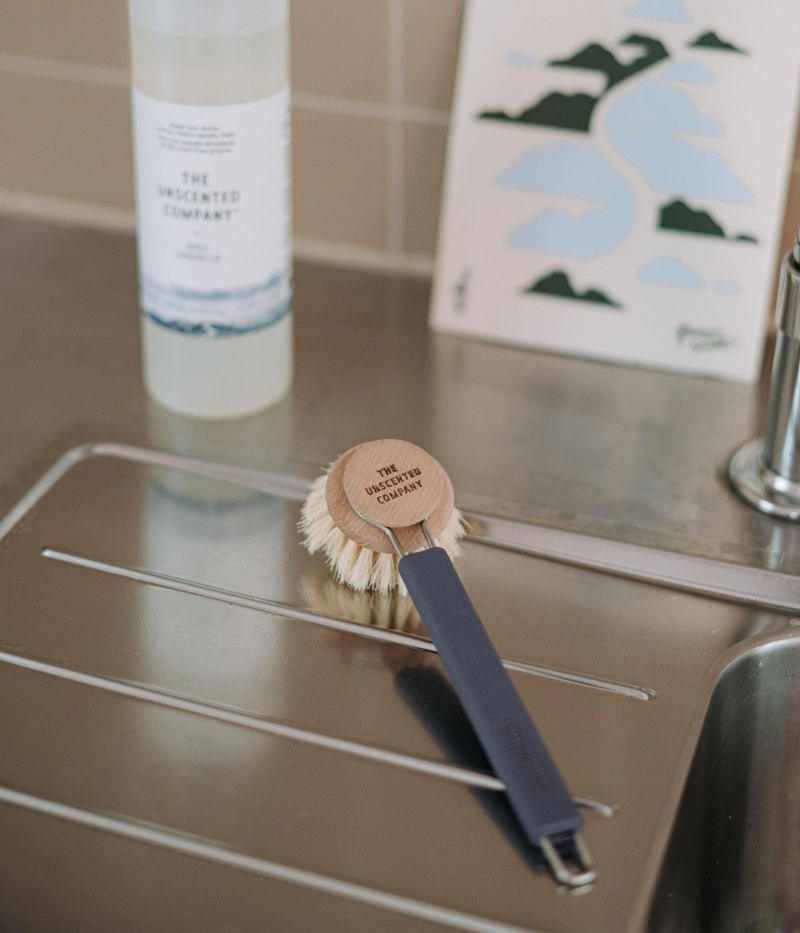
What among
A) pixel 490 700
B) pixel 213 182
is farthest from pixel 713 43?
pixel 490 700

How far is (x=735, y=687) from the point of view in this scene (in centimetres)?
59

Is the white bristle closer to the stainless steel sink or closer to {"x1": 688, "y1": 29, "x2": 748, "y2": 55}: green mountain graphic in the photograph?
the stainless steel sink

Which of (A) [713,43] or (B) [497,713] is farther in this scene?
(A) [713,43]

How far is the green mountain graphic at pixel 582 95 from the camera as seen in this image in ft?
2.39

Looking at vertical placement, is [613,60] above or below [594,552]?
above

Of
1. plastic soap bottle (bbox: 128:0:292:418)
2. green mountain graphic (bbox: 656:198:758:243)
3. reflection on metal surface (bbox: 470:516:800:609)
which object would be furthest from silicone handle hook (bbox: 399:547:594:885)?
green mountain graphic (bbox: 656:198:758:243)

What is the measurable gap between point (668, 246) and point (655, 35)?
4.9 inches

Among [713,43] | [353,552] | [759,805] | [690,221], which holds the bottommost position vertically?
[759,805]

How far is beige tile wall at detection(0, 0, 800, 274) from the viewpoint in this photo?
0.78m

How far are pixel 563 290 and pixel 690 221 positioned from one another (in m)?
0.09

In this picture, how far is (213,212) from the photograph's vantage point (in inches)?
25.3

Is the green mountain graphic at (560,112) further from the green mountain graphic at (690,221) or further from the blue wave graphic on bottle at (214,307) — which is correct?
the blue wave graphic on bottle at (214,307)

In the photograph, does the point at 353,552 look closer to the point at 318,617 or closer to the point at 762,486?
the point at 318,617

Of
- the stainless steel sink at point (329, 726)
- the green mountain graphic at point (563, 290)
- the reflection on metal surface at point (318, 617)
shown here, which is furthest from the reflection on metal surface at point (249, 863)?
the green mountain graphic at point (563, 290)
